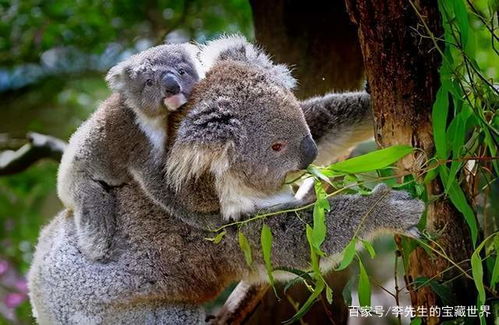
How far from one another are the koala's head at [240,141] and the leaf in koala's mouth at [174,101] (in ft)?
0.11

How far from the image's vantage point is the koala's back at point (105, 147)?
2758mm

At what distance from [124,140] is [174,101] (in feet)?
1.20

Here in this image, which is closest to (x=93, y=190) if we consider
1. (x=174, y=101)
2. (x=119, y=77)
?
(x=119, y=77)

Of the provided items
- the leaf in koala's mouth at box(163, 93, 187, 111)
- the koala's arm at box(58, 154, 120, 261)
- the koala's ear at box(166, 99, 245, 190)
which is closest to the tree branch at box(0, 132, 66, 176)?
the koala's arm at box(58, 154, 120, 261)

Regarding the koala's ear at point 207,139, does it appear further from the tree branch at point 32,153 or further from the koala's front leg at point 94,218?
the tree branch at point 32,153

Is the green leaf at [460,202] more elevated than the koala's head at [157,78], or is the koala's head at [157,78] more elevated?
the koala's head at [157,78]

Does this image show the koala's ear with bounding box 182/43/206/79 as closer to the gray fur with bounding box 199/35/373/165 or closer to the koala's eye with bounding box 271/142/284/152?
the gray fur with bounding box 199/35/373/165

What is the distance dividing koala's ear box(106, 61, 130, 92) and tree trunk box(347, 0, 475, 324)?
974mm

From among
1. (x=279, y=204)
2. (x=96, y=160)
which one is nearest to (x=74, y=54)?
(x=96, y=160)

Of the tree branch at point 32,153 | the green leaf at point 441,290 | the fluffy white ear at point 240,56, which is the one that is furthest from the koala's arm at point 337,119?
the tree branch at point 32,153

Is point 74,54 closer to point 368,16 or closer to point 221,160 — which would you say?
point 221,160

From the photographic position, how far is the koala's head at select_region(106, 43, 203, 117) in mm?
2531

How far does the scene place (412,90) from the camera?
2.35 m

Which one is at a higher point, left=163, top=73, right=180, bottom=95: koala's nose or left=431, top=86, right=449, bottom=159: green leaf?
left=163, top=73, right=180, bottom=95: koala's nose
